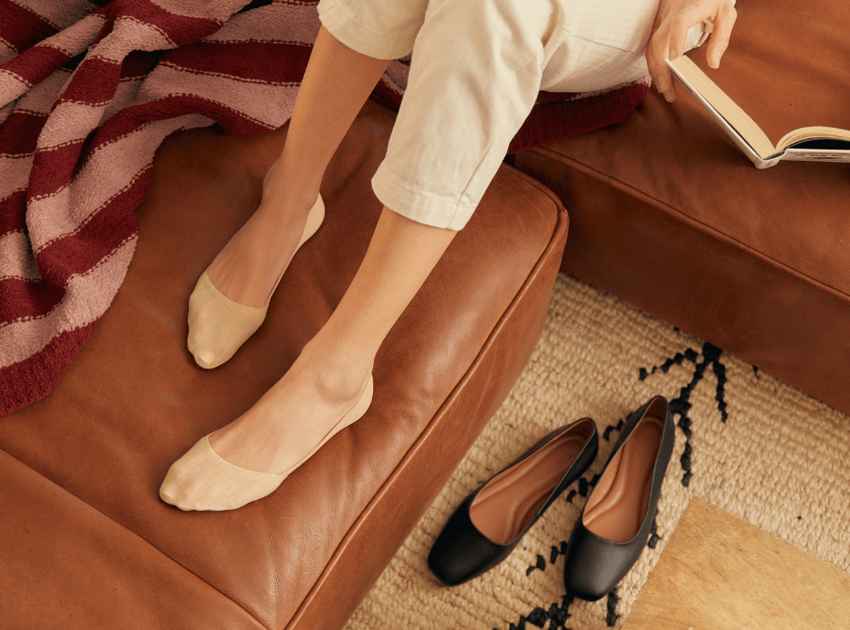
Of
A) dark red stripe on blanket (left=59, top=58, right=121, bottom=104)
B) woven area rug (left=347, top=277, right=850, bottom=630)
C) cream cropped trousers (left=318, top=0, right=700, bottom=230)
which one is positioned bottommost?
woven area rug (left=347, top=277, right=850, bottom=630)

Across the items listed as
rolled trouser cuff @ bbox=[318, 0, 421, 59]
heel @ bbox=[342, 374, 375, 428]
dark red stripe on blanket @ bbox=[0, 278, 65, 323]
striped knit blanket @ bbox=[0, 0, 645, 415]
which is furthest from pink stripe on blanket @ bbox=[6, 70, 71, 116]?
heel @ bbox=[342, 374, 375, 428]

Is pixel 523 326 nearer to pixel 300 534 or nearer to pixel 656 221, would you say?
pixel 656 221

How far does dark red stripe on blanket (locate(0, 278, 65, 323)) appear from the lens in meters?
0.92

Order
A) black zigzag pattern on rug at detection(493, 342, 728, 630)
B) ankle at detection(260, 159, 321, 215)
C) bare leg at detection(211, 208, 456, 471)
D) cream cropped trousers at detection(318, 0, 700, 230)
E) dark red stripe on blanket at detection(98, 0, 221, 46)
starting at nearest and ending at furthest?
1. cream cropped trousers at detection(318, 0, 700, 230)
2. bare leg at detection(211, 208, 456, 471)
3. ankle at detection(260, 159, 321, 215)
4. dark red stripe on blanket at detection(98, 0, 221, 46)
5. black zigzag pattern on rug at detection(493, 342, 728, 630)

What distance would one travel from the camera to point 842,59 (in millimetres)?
1062

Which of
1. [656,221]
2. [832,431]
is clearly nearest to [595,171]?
[656,221]

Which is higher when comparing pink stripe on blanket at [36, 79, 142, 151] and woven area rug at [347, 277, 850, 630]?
pink stripe on blanket at [36, 79, 142, 151]

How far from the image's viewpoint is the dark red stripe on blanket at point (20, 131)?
1.03 meters

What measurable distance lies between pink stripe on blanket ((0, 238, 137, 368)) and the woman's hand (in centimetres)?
61

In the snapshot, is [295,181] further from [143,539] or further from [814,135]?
[814,135]

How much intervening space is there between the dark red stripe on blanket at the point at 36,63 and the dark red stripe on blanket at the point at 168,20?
8 centimetres

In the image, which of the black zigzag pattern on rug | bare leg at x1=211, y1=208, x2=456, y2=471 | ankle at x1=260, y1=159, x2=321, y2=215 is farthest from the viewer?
the black zigzag pattern on rug

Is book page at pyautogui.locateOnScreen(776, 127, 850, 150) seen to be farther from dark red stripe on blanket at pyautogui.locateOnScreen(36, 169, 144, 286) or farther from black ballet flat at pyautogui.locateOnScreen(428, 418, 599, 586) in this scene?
dark red stripe on blanket at pyautogui.locateOnScreen(36, 169, 144, 286)

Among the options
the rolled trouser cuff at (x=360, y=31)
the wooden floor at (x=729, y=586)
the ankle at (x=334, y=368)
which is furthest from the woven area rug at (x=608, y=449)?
the rolled trouser cuff at (x=360, y=31)
